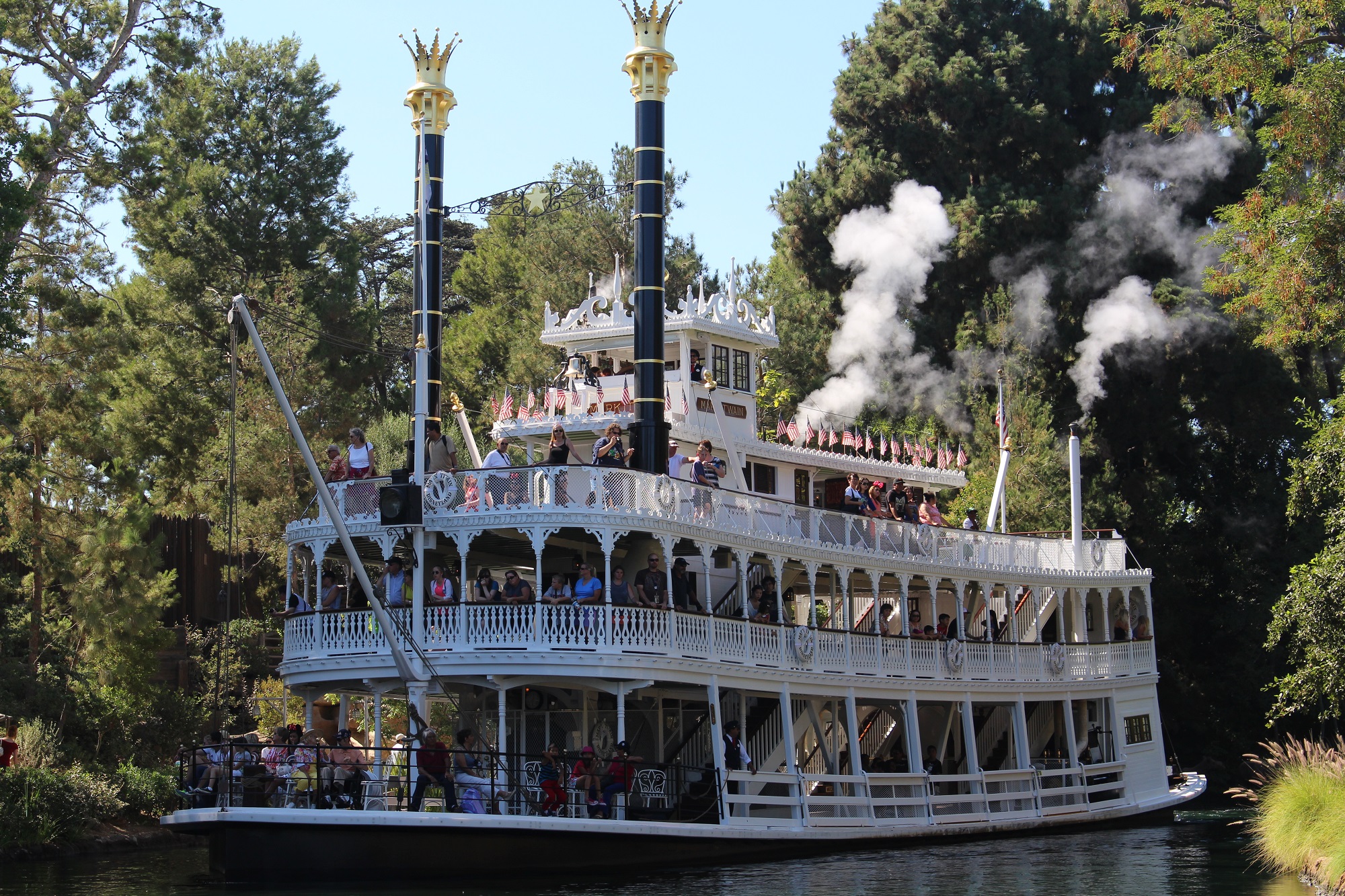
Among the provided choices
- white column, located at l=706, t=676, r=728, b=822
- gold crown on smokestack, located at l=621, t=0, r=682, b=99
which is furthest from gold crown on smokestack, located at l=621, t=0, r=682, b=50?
white column, located at l=706, t=676, r=728, b=822

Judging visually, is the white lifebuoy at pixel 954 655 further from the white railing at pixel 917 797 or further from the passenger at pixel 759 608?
the passenger at pixel 759 608

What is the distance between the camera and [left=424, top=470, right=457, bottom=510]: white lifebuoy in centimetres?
2236

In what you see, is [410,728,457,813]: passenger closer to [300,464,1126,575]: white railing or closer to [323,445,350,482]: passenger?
[300,464,1126,575]: white railing

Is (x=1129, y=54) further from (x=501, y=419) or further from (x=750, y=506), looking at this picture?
(x=501, y=419)

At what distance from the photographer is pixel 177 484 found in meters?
42.4

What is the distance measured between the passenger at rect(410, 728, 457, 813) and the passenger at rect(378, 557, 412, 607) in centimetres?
244

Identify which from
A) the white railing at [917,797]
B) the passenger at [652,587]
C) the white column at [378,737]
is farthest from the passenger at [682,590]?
the white column at [378,737]

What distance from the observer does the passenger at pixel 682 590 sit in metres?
23.0

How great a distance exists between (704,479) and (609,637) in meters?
3.75

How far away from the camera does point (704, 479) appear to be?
24.4 meters

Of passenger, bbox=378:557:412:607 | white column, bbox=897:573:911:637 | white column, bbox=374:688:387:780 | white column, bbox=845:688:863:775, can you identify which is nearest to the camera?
white column, bbox=374:688:387:780

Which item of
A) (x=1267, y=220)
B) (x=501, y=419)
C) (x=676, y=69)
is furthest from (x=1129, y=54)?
(x=501, y=419)

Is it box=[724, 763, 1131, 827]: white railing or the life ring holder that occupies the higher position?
the life ring holder

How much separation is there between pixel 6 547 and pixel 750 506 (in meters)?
15.2
